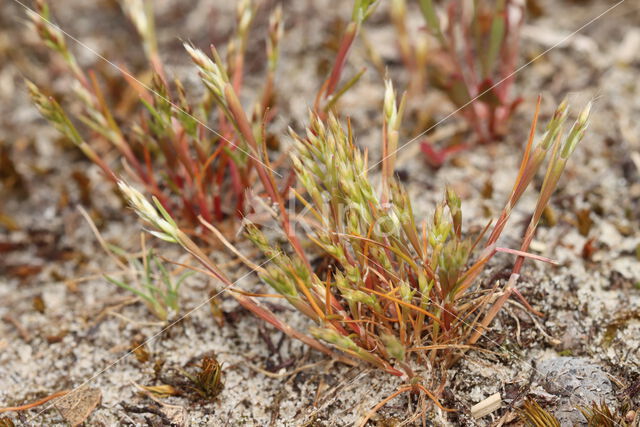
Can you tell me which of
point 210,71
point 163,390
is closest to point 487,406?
point 163,390

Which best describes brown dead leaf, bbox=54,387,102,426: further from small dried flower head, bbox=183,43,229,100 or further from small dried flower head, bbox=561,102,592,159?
small dried flower head, bbox=561,102,592,159

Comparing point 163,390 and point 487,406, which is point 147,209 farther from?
point 487,406

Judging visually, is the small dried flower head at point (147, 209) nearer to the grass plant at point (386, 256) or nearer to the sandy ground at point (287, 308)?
the grass plant at point (386, 256)

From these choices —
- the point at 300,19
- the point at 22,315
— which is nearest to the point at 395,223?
the point at 22,315

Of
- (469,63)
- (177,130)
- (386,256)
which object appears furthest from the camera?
(469,63)

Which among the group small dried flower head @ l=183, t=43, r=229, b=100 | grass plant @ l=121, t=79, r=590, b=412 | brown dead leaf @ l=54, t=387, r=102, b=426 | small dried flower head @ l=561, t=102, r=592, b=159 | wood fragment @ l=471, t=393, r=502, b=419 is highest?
small dried flower head @ l=183, t=43, r=229, b=100

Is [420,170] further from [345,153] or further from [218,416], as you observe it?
[218,416]

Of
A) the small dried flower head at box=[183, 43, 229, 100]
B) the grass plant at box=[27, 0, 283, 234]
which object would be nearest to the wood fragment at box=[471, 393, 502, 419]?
the grass plant at box=[27, 0, 283, 234]
